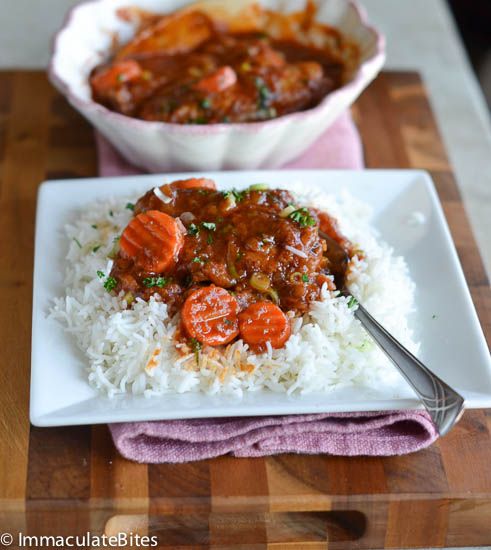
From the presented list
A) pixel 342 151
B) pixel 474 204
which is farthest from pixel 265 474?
pixel 474 204

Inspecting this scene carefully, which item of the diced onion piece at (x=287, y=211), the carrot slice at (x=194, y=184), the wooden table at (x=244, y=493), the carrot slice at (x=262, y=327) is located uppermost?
the diced onion piece at (x=287, y=211)

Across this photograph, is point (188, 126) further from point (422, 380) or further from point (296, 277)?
point (422, 380)

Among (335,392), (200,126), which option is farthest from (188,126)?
(335,392)

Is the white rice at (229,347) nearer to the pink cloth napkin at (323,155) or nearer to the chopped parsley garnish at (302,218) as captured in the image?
the chopped parsley garnish at (302,218)

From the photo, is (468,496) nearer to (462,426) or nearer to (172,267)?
(462,426)

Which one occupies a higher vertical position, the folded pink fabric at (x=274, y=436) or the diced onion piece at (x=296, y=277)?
the diced onion piece at (x=296, y=277)

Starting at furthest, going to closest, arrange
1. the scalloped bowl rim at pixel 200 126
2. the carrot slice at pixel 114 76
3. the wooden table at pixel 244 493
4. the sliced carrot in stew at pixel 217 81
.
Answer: the carrot slice at pixel 114 76 → the sliced carrot in stew at pixel 217 81 → the scalloped bowl rim at pixel 200 126 → the wooden table at pixel 244 493

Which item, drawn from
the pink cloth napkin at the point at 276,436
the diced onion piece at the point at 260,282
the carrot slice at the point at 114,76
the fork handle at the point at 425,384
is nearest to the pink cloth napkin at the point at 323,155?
the carrot slice at the point at 114,76
